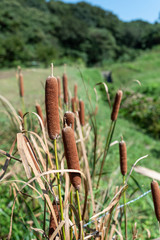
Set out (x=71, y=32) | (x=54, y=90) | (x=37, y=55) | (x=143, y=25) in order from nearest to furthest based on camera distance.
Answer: (x=54, y=90)
(x=37, y=55)
(x=71, y=32)
(x=143, y=25)

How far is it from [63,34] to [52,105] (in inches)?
1289

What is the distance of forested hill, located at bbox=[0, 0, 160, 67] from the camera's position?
20.2 m

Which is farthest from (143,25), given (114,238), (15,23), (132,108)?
(114,238)

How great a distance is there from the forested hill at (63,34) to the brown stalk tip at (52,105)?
11194mm

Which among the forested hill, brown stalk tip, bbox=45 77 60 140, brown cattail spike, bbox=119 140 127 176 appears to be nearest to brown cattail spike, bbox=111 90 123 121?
brown cattail spike, bbox=119 140 127 176

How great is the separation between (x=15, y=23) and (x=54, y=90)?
78.6 feet

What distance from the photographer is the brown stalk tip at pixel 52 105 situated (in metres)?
0.41

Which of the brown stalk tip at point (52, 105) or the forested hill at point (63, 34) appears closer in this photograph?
the brown stalk tip at point (52, 105)

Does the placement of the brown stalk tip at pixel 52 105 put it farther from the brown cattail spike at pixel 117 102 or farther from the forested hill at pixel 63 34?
the forested hill at pixel 63 34

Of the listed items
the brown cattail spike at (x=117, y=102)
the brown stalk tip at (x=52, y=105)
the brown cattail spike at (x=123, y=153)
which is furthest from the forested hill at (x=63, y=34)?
the brown stalk tip at (x=52, y=105)

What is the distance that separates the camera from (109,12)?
4534 centimetres

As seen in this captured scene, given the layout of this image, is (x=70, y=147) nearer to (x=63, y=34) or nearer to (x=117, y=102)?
(x=117, y=102)

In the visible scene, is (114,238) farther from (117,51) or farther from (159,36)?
(117,51)

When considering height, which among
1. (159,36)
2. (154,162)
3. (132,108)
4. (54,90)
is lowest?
(154,162)
